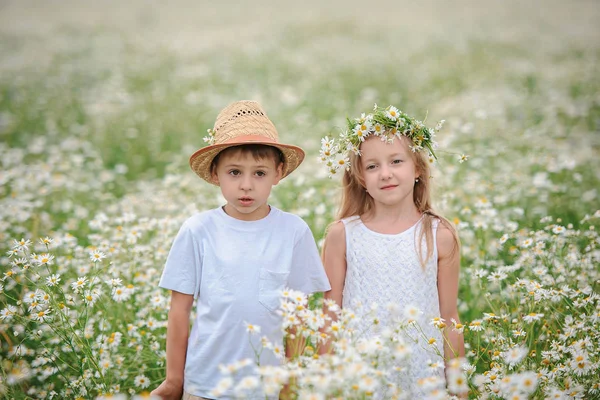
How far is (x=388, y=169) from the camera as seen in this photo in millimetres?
2660

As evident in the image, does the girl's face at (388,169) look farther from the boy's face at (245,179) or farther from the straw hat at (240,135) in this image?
the boy's face at (245,179)

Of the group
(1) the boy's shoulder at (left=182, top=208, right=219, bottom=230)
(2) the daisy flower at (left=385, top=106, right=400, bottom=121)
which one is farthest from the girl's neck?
(1) the boy's shoulder at (left=182, top=208, right=219, bottom=230)

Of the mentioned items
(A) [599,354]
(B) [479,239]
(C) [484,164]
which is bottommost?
(A) [599,354]

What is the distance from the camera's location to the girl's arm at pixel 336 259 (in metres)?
2.77

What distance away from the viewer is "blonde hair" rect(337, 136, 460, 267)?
2729 mm

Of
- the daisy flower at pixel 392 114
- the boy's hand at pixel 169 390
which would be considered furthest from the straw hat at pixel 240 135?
the boy's hand at pixel 169 390

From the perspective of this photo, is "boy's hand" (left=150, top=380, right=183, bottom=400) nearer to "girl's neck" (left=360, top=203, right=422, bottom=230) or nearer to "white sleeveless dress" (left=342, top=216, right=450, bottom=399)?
"white sleeveless dress" (left=342, top=216, right=450, bottom=399)

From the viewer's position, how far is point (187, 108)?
342 inches

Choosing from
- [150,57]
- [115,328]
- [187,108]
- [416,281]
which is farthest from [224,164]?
[150,57]

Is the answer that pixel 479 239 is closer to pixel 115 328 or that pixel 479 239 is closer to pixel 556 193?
pixel 556 193

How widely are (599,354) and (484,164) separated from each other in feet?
11.3

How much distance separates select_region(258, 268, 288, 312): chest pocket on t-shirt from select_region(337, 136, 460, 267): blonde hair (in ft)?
2.15

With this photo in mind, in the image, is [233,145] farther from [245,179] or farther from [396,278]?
[396,278]

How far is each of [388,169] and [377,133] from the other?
18cm
